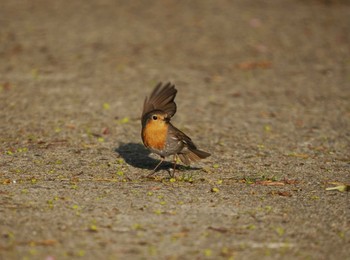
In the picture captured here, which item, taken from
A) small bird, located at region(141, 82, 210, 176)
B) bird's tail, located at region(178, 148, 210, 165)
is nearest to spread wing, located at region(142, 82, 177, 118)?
small bird, located at region(141, 82, 210, 176)

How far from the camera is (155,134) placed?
7105 mm

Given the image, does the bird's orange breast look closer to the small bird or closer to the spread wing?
the small bird

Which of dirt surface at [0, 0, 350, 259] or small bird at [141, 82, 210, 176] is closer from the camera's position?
dirt surface at [0, 0, 350, 259]

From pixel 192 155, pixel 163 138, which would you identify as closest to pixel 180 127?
pixel 192 155

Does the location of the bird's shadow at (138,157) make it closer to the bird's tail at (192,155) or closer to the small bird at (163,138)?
the bird's tail at (192,155)

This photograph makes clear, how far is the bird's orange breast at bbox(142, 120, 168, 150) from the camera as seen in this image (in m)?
7.10

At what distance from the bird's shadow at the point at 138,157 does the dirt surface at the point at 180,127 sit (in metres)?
0.03

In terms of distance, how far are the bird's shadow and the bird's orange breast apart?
607mm

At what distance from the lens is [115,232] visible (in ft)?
17.5

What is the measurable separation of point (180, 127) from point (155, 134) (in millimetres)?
2383

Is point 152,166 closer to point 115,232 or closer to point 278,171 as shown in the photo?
point 278,171

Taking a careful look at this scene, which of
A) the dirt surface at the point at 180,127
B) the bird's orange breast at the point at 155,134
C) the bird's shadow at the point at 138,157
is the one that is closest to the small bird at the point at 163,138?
the bird's orange breast at the point at 155,134

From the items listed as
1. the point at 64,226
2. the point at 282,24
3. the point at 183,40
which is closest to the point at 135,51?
the point at 183,40

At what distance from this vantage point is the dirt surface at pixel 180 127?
17.6 ft
